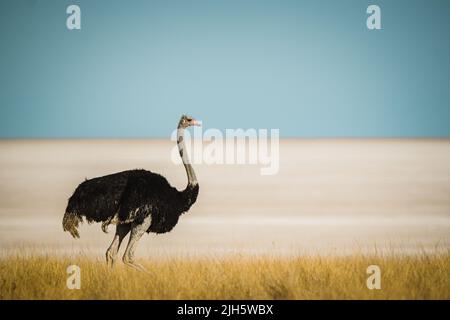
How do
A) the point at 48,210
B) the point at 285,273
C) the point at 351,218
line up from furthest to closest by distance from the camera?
the point at 48,210, the point at 351,218, the point at 285,273

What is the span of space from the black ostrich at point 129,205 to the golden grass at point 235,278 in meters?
0.48

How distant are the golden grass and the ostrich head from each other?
5.83ft

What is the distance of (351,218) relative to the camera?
615 inches

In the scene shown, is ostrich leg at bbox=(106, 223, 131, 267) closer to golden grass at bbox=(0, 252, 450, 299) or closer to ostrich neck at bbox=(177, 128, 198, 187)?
golden grass at bbox=(0, 252, 450, 299)

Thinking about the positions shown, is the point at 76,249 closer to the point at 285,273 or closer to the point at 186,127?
the point at 186,127

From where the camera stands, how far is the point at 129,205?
812 centimetres

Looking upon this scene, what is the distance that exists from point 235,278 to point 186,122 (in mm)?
2229

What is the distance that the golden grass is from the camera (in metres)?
7.05

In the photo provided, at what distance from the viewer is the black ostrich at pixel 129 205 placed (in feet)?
26.6

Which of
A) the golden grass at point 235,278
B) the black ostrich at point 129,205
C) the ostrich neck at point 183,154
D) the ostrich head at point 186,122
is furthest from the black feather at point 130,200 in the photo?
the ostrich head at point 186,122

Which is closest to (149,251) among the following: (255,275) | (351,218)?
(255,275)

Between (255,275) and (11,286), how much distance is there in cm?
274

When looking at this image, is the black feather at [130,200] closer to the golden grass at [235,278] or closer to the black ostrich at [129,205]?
the black ostrich at [129,205]
